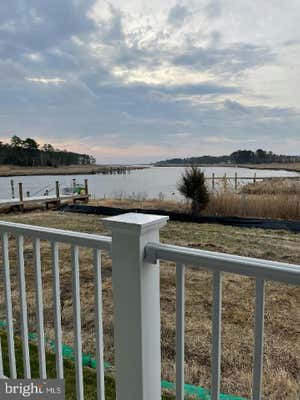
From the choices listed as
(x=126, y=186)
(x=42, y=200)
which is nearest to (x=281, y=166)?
(x=126, y=186)

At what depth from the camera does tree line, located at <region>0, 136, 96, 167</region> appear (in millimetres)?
49438

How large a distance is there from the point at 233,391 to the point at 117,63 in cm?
753

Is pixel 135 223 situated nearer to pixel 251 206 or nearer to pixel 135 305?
pixel 135 305

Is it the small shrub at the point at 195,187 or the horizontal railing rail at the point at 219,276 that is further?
the small shrub at the point at 195,187

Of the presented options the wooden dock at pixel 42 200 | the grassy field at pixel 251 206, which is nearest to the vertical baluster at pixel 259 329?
the grassy field at pixel 251 206

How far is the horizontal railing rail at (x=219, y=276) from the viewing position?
798 mm

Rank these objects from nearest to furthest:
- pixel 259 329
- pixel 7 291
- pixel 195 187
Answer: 1. pixel 259 329
2. pixel 7 291
3. pixel 195 187

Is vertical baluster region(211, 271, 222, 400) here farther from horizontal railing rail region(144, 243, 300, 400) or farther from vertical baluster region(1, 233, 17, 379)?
vertical baluster region(1, 233, 17, 379)

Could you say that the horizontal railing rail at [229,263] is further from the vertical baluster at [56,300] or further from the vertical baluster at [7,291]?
the vertical baluster at [7,291]

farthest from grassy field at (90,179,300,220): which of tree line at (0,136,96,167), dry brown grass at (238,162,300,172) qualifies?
tree line at (0,136,96,167)

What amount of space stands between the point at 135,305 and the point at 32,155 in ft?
184

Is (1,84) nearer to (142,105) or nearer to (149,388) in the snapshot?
(142,105)

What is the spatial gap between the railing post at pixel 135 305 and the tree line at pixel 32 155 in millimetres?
51814

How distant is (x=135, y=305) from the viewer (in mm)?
1000
